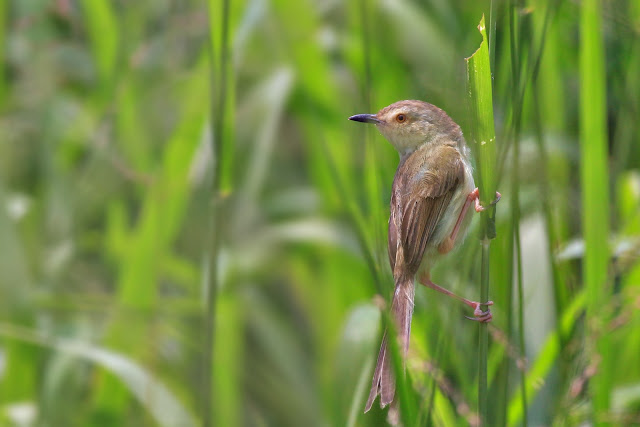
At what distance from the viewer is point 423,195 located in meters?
0.96

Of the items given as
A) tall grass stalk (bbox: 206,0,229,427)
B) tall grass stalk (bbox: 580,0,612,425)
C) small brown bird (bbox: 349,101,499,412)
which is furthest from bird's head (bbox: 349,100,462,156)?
tall grass stalk (bbox: 580,0,612,425)

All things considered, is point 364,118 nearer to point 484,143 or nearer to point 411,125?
point 411,125

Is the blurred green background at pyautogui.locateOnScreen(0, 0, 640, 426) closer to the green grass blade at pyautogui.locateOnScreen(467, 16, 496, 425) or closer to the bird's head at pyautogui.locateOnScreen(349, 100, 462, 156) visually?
the bird's head at pyautogui.locateOnScreen(349, 100, 462, 156)

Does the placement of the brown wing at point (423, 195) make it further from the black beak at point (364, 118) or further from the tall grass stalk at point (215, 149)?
the tall grass stalk at point (215, 149)

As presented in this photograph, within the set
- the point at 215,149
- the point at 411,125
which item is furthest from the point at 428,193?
the point at 215,149

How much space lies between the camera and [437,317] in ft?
3.23

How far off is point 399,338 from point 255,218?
2.53 meters

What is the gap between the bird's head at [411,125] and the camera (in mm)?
954

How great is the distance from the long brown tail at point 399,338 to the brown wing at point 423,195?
0.28ft

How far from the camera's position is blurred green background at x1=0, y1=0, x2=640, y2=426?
1.64 meters

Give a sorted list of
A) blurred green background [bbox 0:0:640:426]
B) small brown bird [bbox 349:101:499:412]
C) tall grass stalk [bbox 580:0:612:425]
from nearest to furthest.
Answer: small brown bird [bbox 349:101:499:412], tall grass stalk [bbox 580:0:612:425], blurred green background [bbox 0:0:640:426]

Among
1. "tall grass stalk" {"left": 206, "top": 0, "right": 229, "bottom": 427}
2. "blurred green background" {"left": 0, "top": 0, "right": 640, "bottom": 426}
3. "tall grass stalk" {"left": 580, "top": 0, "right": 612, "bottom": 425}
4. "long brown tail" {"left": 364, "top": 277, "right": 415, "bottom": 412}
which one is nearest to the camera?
"long brown tail" {"left": 364, "top": 277, "right": 415, "bottom": 412}

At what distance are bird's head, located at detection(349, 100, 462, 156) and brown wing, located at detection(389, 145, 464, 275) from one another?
0.08 ft

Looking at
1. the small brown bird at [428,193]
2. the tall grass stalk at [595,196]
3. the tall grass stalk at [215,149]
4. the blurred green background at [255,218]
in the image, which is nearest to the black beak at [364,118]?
the small brown bird at [428,193]
